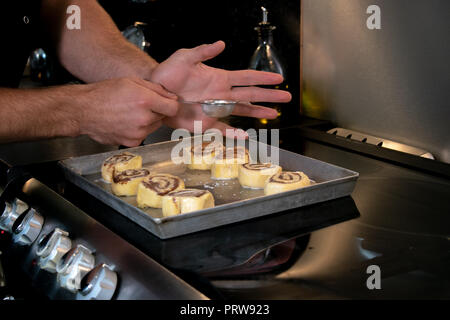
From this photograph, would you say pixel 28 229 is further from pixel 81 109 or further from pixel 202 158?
pixel 202 158

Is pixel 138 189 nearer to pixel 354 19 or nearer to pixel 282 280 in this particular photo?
pixel 282 280

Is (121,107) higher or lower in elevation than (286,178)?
higher

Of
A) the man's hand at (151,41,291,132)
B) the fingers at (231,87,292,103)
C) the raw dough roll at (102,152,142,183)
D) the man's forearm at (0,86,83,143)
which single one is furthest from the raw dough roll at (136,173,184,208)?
the fingers at (231,87,292,103)

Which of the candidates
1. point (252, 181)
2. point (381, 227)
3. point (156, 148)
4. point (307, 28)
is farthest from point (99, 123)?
point (307, 28)

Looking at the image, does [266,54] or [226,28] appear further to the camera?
[226,28]

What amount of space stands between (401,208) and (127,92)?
2.08ft

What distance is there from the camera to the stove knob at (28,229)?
99 centimetres

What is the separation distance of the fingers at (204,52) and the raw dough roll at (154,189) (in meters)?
0.42

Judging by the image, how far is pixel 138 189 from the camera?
3.48 ft

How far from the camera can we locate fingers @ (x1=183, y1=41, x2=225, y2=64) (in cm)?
133

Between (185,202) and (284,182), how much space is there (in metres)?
0.22

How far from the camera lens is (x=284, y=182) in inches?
41.2

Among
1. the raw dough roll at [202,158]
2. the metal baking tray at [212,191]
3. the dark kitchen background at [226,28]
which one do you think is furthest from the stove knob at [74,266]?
the dark kitchen background at [226,28]
